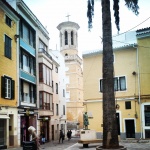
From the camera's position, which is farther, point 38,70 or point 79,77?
point 79,77

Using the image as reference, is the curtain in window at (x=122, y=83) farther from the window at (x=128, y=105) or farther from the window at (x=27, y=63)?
the window at (x=27, y=63)

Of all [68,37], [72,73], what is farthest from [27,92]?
[68,37]

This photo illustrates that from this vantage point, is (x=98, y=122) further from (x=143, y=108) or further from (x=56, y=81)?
(x=56, y=81)

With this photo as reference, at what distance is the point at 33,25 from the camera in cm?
3183

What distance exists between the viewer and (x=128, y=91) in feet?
86.7

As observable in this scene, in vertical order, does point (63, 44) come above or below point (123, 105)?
above

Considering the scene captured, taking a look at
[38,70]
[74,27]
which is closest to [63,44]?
[74,27]

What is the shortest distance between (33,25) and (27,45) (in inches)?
146

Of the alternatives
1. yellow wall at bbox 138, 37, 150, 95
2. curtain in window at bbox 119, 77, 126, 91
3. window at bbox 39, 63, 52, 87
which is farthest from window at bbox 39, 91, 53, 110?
yellow wall at bbox 138, 37, 150, 95

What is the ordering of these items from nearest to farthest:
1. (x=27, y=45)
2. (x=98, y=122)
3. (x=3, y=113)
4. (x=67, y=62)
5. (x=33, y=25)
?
(x=3, y=113), (x=98, y=122), (x=27, y=45), (x=33, y=25), (x=67, y=62)

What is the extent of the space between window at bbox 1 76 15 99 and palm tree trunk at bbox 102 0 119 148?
40.5ft

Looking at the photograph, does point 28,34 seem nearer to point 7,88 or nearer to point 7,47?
point 7,47

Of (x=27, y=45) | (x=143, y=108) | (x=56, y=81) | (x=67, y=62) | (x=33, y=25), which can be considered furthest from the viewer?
(x=67, y=62)

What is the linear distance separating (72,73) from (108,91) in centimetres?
5186
